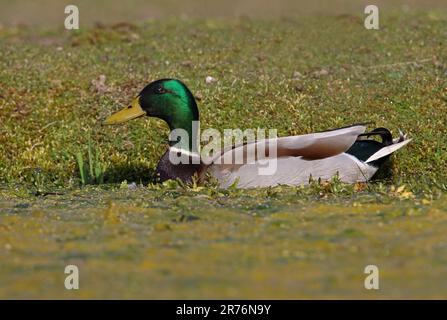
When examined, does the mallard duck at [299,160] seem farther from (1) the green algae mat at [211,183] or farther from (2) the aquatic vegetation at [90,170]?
(2) the aquatic vegetation at [90,170]

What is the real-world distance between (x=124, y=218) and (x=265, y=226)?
118 cm

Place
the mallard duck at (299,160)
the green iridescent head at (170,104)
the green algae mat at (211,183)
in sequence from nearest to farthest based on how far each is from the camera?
the green algae mat at (211,183) < the mallard duck at (299,160) < the green iridescent head at (170,104)

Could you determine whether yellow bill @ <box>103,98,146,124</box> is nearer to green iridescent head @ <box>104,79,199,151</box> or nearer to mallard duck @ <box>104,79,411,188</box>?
green iridescent head @ <box>104,79,199,151</box>

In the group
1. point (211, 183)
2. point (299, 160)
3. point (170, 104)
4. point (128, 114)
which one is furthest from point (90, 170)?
point (299, 160)

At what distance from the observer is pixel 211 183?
958cm

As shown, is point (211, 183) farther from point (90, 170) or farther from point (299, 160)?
point (90, 170)

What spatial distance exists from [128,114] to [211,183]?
1475 mm

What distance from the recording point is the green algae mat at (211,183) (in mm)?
6145

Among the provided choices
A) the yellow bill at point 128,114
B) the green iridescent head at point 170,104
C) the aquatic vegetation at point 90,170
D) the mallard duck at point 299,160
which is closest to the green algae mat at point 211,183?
the aquatic vegetation at point 90,170

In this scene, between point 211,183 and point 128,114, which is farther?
point 128,114

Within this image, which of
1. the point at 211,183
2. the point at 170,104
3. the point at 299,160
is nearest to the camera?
the point at 211,183

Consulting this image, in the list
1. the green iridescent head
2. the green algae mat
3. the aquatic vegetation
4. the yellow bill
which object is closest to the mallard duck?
the green iridescent head

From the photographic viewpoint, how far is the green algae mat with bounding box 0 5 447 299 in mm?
6145

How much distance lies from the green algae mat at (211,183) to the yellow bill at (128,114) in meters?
0.42
